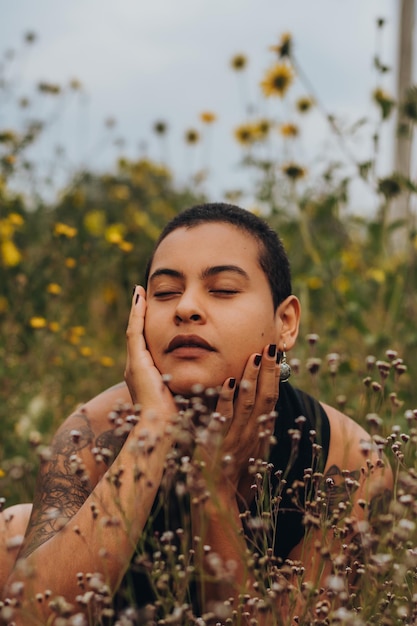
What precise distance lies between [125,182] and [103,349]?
11.0ft

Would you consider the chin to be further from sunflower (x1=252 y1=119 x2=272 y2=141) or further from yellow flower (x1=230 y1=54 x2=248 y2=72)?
yellow flower (x1=230 y1=54 x2=248 y2=72)

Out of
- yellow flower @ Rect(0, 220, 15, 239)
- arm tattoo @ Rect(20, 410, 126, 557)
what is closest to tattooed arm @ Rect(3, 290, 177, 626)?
arm tattoo @ Rect(20, 410, 126, 557)

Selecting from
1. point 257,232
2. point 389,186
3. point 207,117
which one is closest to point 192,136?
point 207,117

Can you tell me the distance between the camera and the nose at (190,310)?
1925 millimetres

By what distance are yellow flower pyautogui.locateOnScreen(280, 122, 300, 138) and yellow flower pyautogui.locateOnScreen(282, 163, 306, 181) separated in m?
0.31

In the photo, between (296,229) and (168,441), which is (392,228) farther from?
(168,441)

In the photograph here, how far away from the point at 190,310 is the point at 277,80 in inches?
122

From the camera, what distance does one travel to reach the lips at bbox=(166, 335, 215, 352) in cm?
192

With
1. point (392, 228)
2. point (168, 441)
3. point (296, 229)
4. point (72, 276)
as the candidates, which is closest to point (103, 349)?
point (72, 276)

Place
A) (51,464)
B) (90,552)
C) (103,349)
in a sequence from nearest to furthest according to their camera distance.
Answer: (90,552), (51,464), (103,349)

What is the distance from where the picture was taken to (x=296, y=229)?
4828 mm

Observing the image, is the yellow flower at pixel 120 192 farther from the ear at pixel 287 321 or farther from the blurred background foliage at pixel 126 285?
the ear at pixel 287 321

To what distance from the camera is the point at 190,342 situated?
1932mm

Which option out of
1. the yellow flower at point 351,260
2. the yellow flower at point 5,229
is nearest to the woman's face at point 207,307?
the yellow flower at point 5,229
